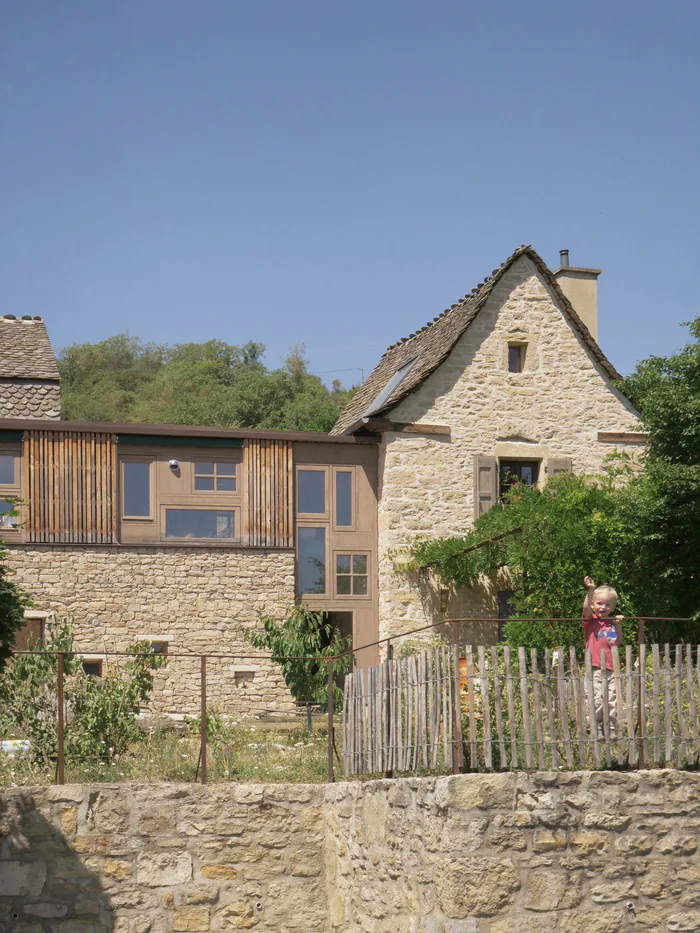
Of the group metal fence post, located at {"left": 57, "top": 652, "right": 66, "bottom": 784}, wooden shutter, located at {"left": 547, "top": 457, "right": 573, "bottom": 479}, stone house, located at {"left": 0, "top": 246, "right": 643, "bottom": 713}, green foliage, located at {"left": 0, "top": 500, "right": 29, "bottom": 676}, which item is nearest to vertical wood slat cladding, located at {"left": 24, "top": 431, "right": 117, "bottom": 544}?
stone house, located at {"left": 0, "top": 246, "right": 643, "bottom": 713}

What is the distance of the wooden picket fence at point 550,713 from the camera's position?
8.83m

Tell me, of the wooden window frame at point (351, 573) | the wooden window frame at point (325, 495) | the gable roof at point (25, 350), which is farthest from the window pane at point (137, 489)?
the gable roof at point (25, 350)

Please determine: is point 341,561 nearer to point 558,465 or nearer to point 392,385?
point 392,385

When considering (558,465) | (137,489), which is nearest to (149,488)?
(137,489)

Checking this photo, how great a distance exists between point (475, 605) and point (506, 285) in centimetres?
582

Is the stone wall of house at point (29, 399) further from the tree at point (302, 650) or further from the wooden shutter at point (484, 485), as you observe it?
the wooden shutter at point (484, 485)

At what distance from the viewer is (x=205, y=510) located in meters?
21.0

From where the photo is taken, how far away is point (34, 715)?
12570 mm

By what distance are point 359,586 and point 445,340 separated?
4690 mm

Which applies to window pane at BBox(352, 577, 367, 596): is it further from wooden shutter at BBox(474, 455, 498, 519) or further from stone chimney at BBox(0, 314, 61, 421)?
stone chimney at BBox(0, 314, 61, 421)

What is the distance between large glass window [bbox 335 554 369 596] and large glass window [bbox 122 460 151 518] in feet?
11.2

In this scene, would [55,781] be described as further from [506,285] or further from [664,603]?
[506,285]

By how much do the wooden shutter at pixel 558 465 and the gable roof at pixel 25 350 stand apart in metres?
9.43

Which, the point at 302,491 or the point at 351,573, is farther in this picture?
the point at 302,491
